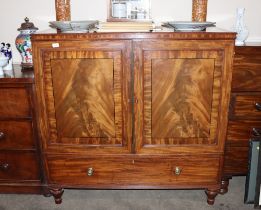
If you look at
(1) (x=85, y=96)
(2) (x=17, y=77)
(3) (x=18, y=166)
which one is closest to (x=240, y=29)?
(1) (x=85, y=96)

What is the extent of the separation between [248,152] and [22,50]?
5.78 ft

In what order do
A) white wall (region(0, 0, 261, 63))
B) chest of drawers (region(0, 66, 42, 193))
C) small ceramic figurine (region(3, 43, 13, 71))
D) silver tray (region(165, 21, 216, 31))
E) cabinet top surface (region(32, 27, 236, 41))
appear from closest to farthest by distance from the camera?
cabinet top surface (region(32, 27, 236, 41)), silver tray (region(165, 21, 216, 31)), chest of drawers (region(0, 66, 42, 193)), small ceramic figurine (region(3, 43, 13, 71)), white wall (region(0, 0, 261, 63))

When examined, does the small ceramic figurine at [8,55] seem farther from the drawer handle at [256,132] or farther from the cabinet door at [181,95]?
the drawer handle at [256,132]

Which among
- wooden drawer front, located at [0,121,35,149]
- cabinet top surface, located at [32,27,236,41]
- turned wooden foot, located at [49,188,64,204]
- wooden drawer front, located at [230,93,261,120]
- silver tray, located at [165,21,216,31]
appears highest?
silver tray, located at [165,21,216,31]

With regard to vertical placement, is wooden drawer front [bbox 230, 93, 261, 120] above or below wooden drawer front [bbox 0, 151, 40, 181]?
above

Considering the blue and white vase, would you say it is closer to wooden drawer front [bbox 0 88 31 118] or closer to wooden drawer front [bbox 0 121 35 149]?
wooden drawer front [bbox 0 88 31 118]

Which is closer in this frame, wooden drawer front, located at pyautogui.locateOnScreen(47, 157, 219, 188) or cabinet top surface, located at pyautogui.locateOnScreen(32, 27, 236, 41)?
cabinet top surface, located at pyautogui.locateOnScreen(32, 27, 236, 41)

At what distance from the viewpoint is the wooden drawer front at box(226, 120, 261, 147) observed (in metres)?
2.00

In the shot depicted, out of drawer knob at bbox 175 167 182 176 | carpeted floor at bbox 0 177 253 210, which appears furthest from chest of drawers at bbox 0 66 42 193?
drawer knob at bbox 175 167 182 176

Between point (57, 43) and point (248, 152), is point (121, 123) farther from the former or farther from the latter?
point (248, 152)

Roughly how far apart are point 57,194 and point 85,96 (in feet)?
2.52

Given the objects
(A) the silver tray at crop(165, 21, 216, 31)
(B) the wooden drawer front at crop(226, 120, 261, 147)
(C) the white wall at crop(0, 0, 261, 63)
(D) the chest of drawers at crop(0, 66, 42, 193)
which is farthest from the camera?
(C) the white wall at crop(0, 0, 261, 63)

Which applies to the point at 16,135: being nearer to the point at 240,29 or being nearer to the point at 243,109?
the point at 243,109

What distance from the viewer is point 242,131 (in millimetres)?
2020
